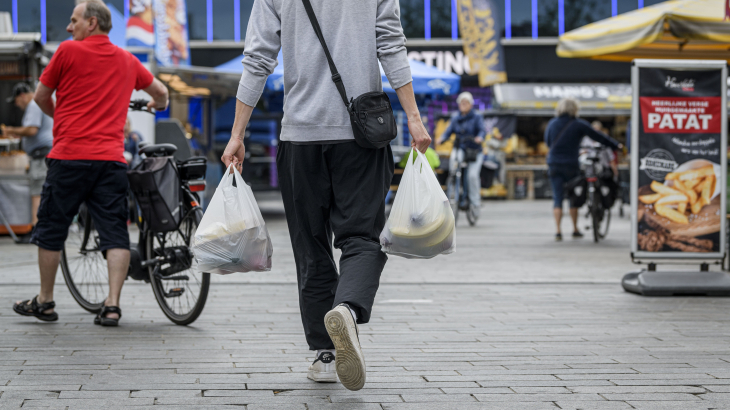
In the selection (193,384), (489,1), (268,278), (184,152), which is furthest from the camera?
(489,1)

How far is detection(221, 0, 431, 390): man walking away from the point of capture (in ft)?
11.6

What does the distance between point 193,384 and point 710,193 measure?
4.52m

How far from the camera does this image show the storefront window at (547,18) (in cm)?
2893

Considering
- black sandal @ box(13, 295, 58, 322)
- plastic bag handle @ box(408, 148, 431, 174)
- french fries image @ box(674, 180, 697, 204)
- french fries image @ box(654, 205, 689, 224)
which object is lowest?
black sandal @ box(13, 295, 58, 322)

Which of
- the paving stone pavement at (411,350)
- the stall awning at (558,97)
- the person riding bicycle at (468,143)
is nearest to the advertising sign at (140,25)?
the person riding bicycle at (468,143)

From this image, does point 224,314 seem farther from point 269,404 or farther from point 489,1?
point 489,1

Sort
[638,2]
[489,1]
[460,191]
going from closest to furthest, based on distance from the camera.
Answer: [460,191] → [489,1] → [638,2]

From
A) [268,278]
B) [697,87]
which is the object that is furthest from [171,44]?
[697,87]

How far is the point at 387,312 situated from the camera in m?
5.66

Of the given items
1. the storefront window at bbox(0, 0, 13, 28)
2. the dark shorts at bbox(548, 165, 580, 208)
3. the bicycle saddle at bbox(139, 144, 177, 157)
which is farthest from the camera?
the storefront window at bbox(0, 0, 13, 28)

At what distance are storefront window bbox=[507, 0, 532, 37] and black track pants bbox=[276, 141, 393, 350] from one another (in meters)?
26.3

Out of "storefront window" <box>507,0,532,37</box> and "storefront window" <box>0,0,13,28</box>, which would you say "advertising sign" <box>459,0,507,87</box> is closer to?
"storefront window" <box>507,0,532,37</box>

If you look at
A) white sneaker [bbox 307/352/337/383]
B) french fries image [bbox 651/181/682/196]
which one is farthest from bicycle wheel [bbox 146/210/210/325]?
french fries image [bbox 651/181/682/196]

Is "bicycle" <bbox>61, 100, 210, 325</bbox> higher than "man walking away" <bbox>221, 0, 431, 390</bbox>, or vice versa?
"man walking away" <bbox>221, 0, 431, 390</bbox>
